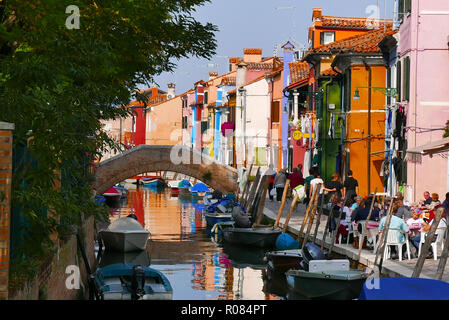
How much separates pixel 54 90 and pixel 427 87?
57.3ft

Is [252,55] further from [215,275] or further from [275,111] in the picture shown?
[215,275]

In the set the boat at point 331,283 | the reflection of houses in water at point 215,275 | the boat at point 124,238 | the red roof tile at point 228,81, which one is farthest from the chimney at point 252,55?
the boat at point 331,283

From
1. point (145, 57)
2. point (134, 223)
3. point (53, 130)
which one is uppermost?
point (145, 57)

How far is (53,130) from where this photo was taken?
9.92 metres

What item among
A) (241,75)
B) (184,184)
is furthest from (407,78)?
(241,75)

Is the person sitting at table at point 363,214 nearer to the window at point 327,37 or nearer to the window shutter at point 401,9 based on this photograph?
the window shutter at point 401,9

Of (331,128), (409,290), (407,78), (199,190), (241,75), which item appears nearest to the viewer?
(409,290)

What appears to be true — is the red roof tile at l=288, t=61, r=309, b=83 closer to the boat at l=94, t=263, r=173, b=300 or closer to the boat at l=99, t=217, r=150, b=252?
the boat at l=99, t=217, r=150, b=252

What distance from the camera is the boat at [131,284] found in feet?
47.5

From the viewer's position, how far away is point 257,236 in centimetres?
2697

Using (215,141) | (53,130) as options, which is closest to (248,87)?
(215,141)

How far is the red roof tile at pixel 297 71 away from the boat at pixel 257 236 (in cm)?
2462
